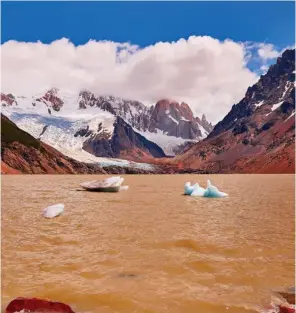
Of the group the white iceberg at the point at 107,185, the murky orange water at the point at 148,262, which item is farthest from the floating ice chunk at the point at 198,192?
the murky orange water at the point at 148,262

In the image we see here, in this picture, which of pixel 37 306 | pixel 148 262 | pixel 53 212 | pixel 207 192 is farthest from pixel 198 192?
pixel 37 306

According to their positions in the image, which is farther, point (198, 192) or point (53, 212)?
point (198, 192)

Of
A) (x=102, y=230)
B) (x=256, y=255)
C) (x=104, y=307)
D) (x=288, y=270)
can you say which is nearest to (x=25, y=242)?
(x=102, y=230)

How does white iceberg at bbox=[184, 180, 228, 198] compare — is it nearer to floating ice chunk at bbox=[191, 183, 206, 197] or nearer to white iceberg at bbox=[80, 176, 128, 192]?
floating ice chunk at bbox=[191, 183, 206, 197]

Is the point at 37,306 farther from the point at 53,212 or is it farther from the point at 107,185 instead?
the point at 107,185

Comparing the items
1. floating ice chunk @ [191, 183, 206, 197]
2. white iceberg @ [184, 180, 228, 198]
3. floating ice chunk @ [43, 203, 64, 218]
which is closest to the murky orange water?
floating ice chunk @ [43, 203, 64, 218]

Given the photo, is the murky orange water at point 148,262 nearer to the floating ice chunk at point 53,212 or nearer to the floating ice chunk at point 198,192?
the floating ice chunk at point 53,212

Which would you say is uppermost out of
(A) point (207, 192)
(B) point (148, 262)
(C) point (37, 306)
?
(A) point (207, 192)

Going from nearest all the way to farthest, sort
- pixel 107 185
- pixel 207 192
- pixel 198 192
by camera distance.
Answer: pixel 207 192 < pixel 198 192 < pixel 107 185

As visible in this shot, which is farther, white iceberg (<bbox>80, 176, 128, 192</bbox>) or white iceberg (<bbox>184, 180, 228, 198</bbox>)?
white iceberg (<bbox>80, 176, 128, 192</bbox>)
